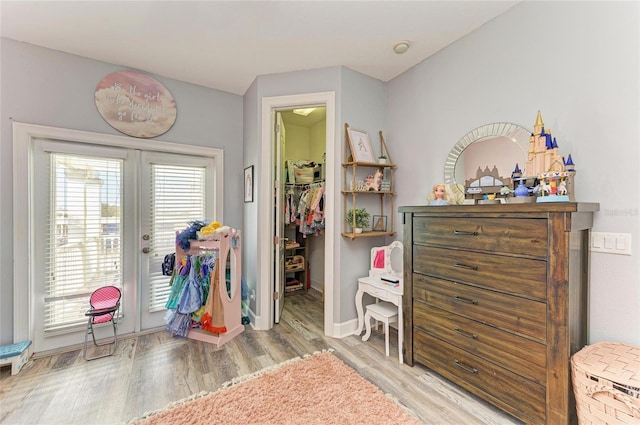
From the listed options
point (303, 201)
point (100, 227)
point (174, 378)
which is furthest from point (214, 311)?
point (303, 201)

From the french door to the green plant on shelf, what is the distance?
1.77 m

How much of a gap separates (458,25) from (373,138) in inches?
44.3

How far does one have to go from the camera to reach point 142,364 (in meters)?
2.09

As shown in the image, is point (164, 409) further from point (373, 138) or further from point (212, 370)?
point (373, 138)

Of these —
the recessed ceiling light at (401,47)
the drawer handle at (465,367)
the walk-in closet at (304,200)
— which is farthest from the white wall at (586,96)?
the walk-in closet at (304,200)

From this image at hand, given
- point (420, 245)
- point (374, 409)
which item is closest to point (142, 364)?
point (374, 409)

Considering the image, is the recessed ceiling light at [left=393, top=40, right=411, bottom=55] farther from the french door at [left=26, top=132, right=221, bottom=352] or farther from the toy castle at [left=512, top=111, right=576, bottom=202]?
the french door at [left=26, top=132, right=221, bottom=352]

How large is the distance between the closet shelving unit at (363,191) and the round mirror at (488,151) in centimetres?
62

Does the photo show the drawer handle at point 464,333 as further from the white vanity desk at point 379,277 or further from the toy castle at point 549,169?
the toy castle at point 549,169

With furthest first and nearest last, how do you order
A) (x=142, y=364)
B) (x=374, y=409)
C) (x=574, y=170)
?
(x=142, y=364), (x=374, y=409), (x=574, y=170)

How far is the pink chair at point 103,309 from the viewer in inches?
86.3

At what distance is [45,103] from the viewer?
2.22m

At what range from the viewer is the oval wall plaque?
2.45m

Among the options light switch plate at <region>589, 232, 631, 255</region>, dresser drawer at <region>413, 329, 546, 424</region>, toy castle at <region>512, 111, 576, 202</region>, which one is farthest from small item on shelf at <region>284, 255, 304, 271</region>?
light switch plate at <region>589, 232, 631, 255</region>
